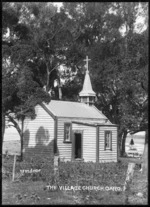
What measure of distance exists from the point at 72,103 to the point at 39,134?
5656 mm

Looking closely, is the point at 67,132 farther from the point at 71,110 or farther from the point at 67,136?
the point at 71,110

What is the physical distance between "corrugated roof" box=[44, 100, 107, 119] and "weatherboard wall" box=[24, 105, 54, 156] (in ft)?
2.68

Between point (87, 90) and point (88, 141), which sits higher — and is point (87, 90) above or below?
above

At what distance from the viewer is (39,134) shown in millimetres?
33656

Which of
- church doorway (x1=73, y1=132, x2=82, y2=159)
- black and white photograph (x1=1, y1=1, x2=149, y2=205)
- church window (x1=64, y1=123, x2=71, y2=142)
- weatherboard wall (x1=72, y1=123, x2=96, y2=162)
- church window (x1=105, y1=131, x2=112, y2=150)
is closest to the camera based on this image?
black and white photograph (x1=1, y1=1, x2=149, y2=205)

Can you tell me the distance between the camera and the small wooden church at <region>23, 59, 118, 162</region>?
108 feet

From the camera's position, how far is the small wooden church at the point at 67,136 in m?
32.9

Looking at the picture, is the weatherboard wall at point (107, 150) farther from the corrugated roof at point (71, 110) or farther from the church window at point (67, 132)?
the church window at point (67, 132)

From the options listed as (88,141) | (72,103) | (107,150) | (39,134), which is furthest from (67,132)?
(72,103)

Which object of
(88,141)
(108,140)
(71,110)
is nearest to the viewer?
(88,141)

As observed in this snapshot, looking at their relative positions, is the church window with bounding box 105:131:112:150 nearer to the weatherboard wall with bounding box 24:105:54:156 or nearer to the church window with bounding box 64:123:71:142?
the church window with bounding box 64:123:71:142

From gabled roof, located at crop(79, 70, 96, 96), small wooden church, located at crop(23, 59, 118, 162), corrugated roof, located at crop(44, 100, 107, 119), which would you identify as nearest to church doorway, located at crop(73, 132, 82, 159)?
small wooden church, located at crop(23, 59, 118, 162)
